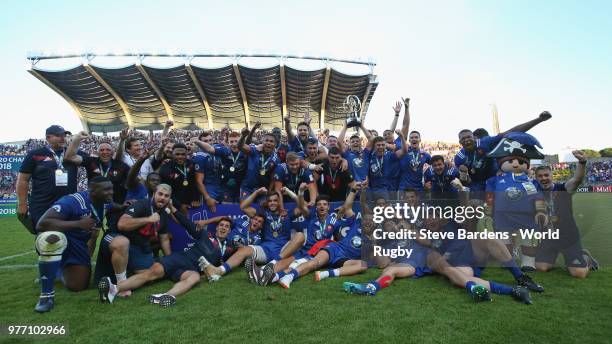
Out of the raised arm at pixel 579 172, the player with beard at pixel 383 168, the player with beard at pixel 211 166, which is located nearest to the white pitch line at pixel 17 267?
the player with beard at pixel 211 166

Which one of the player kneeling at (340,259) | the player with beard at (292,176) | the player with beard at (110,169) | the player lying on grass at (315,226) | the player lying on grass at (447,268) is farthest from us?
the player with beard at (292,176)

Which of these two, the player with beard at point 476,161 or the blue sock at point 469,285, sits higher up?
the player with beard at point 476,161

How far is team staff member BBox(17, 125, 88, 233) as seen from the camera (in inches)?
204

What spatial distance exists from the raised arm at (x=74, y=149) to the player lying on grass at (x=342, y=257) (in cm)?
350

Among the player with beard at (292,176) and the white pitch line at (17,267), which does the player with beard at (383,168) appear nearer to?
the player with beard at (292,176)

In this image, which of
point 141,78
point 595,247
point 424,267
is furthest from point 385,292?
point 141,78

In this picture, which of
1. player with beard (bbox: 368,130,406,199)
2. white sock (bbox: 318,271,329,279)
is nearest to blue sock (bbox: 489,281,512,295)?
white sock (bbox: 318,271,329,279)

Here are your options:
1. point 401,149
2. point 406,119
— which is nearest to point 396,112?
point 406,119

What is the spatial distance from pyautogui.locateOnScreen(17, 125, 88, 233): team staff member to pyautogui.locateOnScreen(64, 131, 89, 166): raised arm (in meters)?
0.14

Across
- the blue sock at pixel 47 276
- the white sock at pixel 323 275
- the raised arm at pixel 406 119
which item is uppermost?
the raised arm at pixel 406 119

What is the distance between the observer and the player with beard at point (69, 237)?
404 cm

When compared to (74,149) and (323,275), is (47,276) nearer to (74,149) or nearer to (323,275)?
(74,149)

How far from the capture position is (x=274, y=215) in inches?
234

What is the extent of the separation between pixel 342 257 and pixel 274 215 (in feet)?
4.45
